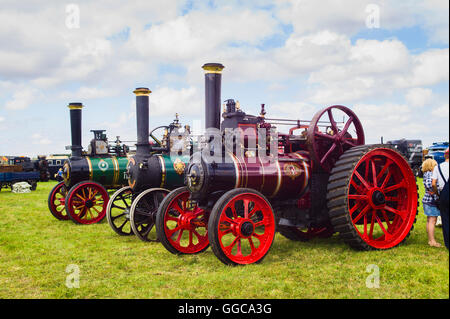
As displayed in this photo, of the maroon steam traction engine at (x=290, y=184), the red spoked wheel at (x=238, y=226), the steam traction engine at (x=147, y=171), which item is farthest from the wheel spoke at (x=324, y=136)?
the steam traction engine at (x=147, y=171)

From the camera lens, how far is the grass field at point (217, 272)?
390 centimetres

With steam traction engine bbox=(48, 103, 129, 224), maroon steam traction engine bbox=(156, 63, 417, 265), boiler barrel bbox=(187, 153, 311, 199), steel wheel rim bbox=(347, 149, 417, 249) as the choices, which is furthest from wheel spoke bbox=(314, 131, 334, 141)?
steam traction engine bbox=(48, 103, 129, 224)

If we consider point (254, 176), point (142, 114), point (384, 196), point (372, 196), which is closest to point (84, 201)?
point (142, 114)

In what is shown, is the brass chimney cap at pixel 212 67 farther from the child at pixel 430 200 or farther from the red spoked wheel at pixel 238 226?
the child at pixel 430 200

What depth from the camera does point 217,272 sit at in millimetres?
4477

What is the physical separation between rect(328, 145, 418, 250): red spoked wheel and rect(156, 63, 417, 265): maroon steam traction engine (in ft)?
0.04

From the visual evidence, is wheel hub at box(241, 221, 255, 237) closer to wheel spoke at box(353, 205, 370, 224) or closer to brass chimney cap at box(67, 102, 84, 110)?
wheel spoke at box(353, 205, 370, 224)

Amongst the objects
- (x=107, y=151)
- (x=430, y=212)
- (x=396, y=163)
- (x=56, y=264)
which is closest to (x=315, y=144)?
(x=396, y=163)

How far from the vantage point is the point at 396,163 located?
18.9 ft

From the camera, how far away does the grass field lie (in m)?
3.90

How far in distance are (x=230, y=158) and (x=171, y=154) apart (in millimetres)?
2945

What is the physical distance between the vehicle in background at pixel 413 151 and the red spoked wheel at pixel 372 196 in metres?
17.5
